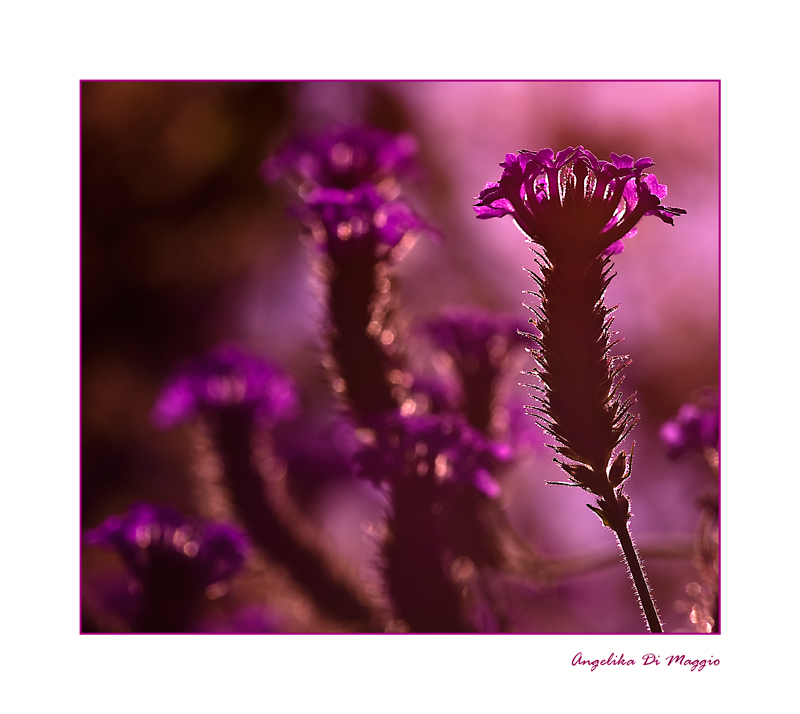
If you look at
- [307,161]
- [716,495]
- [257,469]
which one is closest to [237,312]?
[257,469]

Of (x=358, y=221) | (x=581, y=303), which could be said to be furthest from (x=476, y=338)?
(x=581, y=303)

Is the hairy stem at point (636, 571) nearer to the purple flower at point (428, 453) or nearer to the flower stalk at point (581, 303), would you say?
the flower stalk at point (581, 303)

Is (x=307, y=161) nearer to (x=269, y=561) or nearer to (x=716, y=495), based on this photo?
(x=269, y=561)

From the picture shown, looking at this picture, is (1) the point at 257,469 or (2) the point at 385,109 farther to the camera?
(2) the point at 385,109

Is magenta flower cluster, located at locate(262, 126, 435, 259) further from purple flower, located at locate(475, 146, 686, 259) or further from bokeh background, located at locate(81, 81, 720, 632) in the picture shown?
bokeh background, located at locate(81, 81, 720, 632)

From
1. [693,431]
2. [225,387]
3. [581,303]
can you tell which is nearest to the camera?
[581,303]
